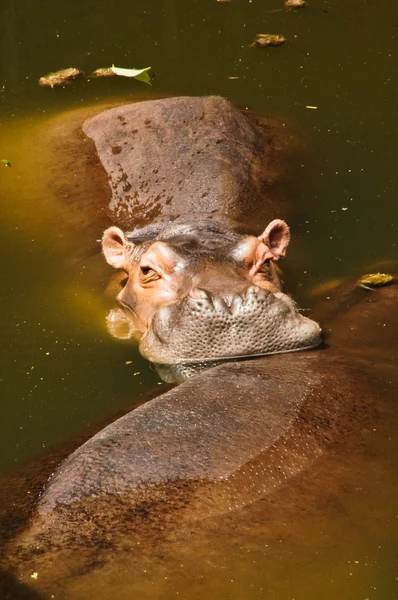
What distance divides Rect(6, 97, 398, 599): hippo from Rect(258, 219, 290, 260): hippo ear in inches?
0.5

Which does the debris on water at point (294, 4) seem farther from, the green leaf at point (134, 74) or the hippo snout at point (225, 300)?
the hippo snout at point (225, 300)

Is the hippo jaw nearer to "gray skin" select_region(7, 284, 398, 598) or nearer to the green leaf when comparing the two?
"gray skin" select_region(7, 284, 398, 598)

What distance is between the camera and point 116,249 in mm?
5984

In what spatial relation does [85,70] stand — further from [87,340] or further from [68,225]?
[87,340]

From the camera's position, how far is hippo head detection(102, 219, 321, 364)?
4891mm

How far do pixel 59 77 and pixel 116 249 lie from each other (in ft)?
10.1

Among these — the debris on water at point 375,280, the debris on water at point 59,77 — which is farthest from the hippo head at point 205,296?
the debris on water at point 59,77

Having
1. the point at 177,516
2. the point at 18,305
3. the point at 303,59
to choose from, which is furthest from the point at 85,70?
the point at 177,516

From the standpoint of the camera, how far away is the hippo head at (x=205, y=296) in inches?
193

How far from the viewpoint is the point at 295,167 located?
714 centimetres

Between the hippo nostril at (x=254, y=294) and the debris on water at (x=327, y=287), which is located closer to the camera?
the hippo nostril at (x=254, y=294)

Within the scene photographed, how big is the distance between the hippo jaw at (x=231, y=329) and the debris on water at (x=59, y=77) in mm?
4038

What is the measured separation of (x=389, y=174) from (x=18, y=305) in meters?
2.74

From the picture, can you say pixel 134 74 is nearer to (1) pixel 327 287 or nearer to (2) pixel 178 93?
(2) pixel 178 93
